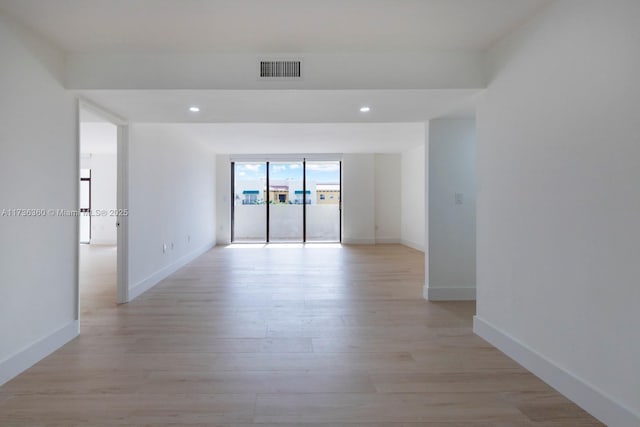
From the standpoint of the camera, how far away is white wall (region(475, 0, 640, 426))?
1.57 meters

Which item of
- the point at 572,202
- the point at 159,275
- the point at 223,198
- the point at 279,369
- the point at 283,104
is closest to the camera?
the point at 572,202

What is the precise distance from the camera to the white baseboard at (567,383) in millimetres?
1594

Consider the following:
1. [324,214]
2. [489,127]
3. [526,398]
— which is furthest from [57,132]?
[324,214]

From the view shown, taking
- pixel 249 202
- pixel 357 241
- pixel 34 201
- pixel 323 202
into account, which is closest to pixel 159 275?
pixel 34 201

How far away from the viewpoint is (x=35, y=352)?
2309 millimetres

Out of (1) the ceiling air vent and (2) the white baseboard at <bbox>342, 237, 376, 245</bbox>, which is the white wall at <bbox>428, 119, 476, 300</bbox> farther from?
(2) the white baseboard at <bbox>342, 237, 376, 245</bbox>

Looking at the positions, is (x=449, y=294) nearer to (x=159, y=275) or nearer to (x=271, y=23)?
(x=271, y=23)

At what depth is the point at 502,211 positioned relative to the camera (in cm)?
253

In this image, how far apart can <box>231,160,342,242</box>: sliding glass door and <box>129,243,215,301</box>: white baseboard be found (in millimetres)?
2352

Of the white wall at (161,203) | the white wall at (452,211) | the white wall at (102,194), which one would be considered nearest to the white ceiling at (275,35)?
the white wall at (452,211)

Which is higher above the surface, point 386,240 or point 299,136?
point 299,136

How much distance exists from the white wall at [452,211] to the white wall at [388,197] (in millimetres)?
4950

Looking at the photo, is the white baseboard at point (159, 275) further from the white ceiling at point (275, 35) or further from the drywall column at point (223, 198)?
the white ceiling at point (275, 35)

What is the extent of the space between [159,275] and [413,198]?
5811mm
